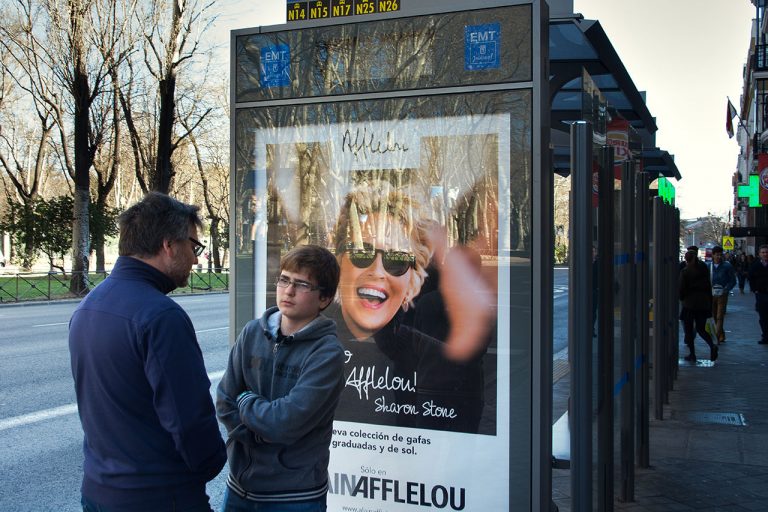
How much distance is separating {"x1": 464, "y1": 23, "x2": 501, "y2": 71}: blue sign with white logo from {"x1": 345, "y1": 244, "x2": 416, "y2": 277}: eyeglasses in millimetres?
932

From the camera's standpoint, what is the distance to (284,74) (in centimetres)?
448

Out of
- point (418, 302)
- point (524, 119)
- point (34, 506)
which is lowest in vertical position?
point (34, 506)

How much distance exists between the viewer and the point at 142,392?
2584mm

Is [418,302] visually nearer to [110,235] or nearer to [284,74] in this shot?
[284,74]

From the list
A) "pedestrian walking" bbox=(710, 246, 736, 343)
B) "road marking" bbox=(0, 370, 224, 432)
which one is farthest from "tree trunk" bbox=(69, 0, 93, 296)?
"road marking" bbox=(0, 370, 224, 432)

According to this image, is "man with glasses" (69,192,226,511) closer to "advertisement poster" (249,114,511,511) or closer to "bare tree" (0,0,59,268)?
"advertisement poster" (249,114,511,511)

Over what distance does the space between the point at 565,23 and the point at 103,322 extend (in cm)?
505

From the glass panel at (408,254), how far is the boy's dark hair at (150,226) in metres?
1.63

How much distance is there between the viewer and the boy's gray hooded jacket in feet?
9.36

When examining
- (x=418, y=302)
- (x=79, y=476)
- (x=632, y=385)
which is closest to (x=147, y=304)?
(x=418, y=302)

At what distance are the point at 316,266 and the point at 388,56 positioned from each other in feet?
5.07

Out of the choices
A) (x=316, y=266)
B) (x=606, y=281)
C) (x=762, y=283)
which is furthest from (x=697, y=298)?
(x=316, y=266)

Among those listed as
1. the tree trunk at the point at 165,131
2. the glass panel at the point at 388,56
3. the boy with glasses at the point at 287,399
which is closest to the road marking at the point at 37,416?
the glass panel at the point at 388,56

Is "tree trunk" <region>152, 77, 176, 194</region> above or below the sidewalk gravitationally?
above
